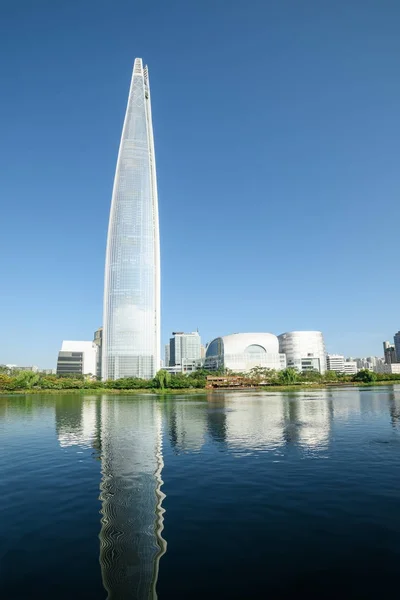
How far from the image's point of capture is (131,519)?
17391 millimetres

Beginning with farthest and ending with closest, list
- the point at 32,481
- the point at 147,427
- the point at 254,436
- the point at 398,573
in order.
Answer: the point at 147,427
the point at 254,436
the point at 32,481
the point at 398,573

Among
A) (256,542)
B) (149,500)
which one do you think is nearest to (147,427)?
(149,500)

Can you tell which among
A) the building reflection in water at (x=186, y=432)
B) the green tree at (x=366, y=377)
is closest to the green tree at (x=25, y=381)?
the building reflection in water at (x=186, y=432)

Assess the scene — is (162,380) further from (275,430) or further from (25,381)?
(275,430)

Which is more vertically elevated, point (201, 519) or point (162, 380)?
point (162, 380)

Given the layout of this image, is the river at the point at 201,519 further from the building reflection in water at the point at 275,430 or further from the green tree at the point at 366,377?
the green tree at the point at 366,377

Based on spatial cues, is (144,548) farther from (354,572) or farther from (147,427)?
(147,427)

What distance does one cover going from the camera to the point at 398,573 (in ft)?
40.3

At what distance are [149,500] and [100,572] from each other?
7.56 m

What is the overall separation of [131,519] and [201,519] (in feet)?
10.5

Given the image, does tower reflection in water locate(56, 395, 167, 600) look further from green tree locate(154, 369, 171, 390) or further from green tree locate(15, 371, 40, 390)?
green tree locate(15, 371, 40, 390)

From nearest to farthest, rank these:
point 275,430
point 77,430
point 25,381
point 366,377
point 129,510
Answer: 1. point 129,510
2. point 275,430
3. point 77,430
4. point 25,381
5. point 366,377

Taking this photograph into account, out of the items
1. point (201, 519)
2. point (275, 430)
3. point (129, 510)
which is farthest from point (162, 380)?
point (201, 519)

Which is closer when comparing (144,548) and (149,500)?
(144,548)
